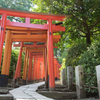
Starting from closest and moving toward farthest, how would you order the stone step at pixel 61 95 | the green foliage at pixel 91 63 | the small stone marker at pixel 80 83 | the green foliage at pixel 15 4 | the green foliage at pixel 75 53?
1. the green foliage at pixel 91 63
2. the small stone marker at pixel 80 83
3. the stone step at pixel 61 95
4. the green foliage at pixel 75 53
5. the green foliage at pixel 15 4

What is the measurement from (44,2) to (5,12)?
305cm

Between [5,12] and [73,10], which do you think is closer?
[5,12]

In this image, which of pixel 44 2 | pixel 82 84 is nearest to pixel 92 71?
pixel 82 84

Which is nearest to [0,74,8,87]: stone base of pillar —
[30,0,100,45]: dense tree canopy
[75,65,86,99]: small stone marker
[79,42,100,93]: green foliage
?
[75,65,86,99]: small stone marker

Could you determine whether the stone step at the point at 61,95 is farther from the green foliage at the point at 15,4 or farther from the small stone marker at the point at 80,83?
the green foliage at the point at 15,4

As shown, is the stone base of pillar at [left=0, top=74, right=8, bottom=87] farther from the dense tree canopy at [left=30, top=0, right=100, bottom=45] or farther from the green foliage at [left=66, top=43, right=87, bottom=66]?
the dense tree canopy at [left=30, top=0, right=100, bottom=45]

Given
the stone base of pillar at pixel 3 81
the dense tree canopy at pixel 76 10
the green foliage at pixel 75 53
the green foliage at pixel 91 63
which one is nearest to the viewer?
the green foliage at pixel 91 63

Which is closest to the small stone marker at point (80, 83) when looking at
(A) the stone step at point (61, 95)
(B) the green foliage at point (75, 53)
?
(A) the stone step at point (61, 95)

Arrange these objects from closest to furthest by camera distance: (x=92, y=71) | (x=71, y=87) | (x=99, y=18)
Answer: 1. (x=92, y=71)
2. (x=71, y=87)
3. (x=99, y=18)

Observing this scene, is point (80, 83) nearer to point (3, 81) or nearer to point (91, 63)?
point (91, 63)

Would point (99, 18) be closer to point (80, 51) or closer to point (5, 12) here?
point (80, 51)

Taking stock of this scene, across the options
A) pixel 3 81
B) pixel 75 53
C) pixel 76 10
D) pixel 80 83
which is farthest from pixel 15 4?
pixel 80 83

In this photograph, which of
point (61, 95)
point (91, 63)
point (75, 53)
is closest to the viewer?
point (91, 63)

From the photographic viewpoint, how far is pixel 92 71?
451cm
